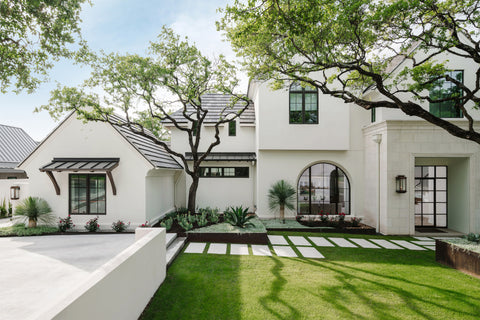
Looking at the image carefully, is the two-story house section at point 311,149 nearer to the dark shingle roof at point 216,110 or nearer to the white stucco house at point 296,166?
the white stucco house at point 296,166

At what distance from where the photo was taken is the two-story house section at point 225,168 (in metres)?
14.2

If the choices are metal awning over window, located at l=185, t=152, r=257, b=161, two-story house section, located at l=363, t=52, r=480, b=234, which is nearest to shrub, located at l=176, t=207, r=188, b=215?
metal awning over window, located at l=185, t=152, r=257, b=161

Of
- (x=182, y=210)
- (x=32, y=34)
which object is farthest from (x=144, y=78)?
(x=182, y=210)

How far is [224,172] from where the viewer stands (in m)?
14.3

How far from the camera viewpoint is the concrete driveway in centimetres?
416

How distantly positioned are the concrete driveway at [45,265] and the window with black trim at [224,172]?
617 cm

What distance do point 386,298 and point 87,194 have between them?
1099cm

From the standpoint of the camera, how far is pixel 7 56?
7.77 metres

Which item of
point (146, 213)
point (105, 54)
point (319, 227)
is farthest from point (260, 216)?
point (105, 54)

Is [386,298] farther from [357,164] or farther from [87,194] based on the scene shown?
[87,194]

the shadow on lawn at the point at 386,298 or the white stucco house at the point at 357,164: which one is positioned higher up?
the white stucco house at the point at 357,164

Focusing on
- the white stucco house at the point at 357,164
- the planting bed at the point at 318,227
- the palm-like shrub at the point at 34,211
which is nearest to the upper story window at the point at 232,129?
the white stucco house at the point at 357,164

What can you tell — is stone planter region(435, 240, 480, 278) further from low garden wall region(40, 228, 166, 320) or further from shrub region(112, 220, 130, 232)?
shrub region(112, 220, 130, 232)

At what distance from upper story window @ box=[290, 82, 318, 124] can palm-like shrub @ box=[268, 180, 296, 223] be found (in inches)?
141
